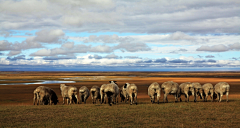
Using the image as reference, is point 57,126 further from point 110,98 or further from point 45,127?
point 110,98

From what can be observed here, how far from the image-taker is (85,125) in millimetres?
14062

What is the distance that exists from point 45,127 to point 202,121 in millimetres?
9886

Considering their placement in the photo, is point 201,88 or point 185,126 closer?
point 185,126

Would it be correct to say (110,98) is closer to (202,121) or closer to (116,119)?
(116,119)

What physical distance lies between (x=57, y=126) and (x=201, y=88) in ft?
67.4

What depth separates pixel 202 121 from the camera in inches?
583

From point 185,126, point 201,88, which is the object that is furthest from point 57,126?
point 201,88

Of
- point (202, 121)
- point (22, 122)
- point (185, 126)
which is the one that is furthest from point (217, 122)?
point (22, 122)

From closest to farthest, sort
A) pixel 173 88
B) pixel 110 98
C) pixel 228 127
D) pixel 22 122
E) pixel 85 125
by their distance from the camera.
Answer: pixel 228 127 < pixel 85 125 < pixel 22 122 < pixel 110 98 < pixel 173 88

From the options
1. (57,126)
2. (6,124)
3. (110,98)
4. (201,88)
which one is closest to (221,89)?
(201,88)

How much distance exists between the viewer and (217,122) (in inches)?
576

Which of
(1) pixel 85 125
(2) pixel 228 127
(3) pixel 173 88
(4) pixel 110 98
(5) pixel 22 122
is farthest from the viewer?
(3) pixel 173 88

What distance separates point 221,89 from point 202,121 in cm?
1394

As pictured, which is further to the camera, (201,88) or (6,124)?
(201,88)
